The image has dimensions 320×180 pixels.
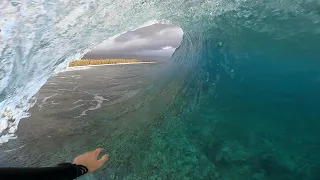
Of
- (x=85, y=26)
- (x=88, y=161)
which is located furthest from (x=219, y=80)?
(x=88, y=161)

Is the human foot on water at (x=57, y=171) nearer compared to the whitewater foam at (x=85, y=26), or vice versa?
the human foot on water at (x=57, y=171)

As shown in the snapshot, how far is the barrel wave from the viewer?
7.59 ft

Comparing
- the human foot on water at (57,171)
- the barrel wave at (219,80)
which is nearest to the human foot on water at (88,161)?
the human foot on water at (57,171)

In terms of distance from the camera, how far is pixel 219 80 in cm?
484

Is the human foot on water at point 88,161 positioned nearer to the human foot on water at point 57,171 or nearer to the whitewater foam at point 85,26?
the human foot on water at point 57,171

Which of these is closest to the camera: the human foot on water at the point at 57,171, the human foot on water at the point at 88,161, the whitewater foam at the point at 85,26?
the human foot on water at the point at 57,171

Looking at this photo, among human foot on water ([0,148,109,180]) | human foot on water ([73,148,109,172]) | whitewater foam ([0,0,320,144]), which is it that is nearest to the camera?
human foot on water ([0,148,109,180])

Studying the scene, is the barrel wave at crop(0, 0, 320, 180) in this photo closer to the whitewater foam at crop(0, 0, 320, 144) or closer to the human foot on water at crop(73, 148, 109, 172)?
the whitewater foam at crop(0, 0, 320, 144)

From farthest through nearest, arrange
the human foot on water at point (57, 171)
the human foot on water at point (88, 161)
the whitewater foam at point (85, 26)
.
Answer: the human foot on water at point (88, 161)
the whitewater foam at point (85, 26)
the human foot on water at point (57, 171)

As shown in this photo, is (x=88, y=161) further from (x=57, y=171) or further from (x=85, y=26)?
(x=85, y=26)

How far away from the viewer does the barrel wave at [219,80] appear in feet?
7.59

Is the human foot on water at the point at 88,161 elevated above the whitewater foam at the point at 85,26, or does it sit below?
below

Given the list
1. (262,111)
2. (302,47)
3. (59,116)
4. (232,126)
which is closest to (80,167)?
(232,126)

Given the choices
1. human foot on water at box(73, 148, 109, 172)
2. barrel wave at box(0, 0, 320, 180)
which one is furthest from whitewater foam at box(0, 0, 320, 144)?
human foot on water at box(73, 148, 109, 172)
